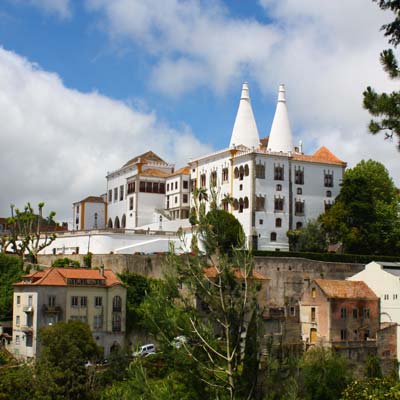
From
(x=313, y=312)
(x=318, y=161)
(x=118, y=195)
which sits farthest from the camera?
(x=118, y=195)

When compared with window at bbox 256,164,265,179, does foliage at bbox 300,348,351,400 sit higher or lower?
lower

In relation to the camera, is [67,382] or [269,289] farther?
[269,289]

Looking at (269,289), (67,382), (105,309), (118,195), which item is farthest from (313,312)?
(118,195)

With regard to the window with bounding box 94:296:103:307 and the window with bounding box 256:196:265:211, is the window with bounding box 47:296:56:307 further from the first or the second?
the window with bounding box 256:196:265:211

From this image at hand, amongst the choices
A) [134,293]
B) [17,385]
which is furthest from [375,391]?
[134,293]

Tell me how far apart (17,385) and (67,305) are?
38.3 feet

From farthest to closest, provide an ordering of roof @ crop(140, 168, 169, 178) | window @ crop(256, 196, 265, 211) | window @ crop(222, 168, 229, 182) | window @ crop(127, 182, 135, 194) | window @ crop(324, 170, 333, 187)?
1. roof @ crop(140, 168, 169, 178)
2. window @ crop(127, 182, 135, 194)
3. window @ crop(324, 170, 333, 187)
4. window @ crop(222, 168, 229, 182)
5. window @ crop(256, 196, 265, 211)

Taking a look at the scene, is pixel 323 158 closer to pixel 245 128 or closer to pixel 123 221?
pixel 245 128

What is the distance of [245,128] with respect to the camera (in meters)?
76.4

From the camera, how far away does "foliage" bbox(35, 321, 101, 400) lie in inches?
1623

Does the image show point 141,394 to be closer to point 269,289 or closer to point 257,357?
point 257,357

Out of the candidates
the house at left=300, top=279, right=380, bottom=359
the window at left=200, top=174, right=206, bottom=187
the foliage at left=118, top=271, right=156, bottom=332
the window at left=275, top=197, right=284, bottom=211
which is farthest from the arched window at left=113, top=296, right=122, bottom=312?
the window at left=200, top=174, right=206, bottom=187

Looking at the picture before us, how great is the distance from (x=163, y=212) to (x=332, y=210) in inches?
733

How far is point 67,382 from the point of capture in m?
41.8
